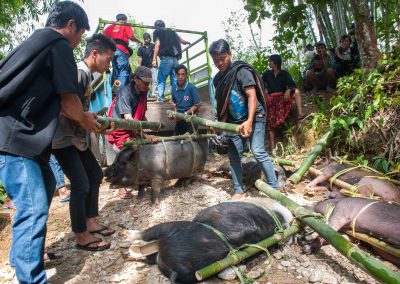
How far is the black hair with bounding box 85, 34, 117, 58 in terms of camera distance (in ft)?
9.63

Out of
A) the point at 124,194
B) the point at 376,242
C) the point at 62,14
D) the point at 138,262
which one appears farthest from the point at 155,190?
the point at 376,242

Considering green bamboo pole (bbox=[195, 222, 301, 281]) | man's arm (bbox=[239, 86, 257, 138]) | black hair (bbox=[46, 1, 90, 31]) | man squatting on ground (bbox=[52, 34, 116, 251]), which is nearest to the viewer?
green bamboo pole (bbox=[195, 222, 301, 281])

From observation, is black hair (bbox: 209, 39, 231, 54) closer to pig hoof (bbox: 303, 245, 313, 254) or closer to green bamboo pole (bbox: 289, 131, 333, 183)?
green bamboo pole (bbox: 289, 131, 333, 183)

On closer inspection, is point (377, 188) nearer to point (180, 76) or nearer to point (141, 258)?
point (141, 258)

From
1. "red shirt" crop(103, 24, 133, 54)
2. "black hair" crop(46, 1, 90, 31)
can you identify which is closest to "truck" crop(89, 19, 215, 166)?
"red shirt" crop(103, 24, 133, 54)

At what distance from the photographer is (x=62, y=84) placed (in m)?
2.04

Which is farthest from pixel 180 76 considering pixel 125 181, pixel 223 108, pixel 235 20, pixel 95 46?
pixel 235 20

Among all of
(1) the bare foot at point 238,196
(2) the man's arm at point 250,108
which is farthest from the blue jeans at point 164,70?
(1) the bare foot at point 238,196

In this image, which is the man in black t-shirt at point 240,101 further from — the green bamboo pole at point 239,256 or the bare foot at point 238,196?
the green bamboo pole at point 239,256

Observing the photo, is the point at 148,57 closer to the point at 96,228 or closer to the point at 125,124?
the point at 125,124

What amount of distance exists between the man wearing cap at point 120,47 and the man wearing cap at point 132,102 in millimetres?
2142

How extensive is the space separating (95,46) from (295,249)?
8.75ft

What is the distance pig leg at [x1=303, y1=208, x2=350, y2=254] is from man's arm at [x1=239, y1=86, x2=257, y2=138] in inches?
48.7

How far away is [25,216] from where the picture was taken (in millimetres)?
1970
